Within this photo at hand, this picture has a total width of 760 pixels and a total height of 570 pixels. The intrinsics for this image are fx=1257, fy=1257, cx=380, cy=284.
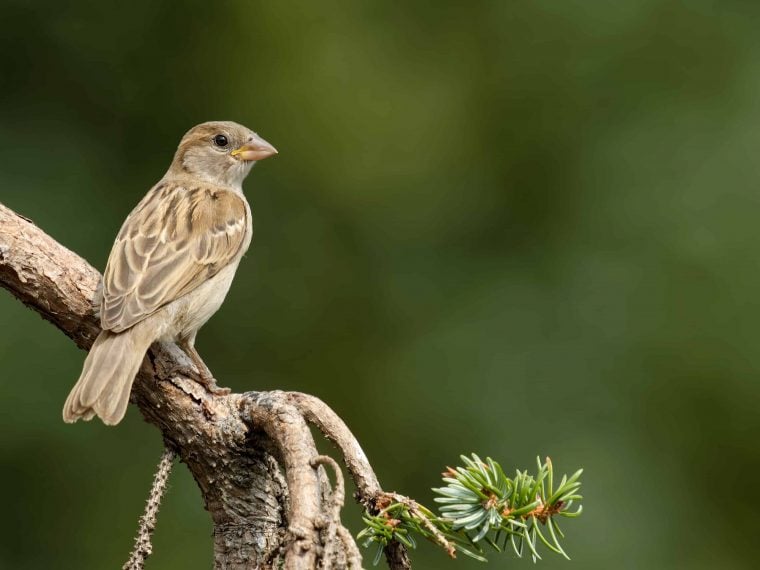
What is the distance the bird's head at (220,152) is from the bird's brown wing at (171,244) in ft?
0.90

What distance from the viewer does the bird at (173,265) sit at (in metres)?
3.20

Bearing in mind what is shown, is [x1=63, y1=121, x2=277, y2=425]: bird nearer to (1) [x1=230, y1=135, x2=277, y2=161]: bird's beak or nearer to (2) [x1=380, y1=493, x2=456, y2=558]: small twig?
(1) [x1=230, y1=135, x2=277, y2=161]: bird's beak

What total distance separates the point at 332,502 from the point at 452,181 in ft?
14.3

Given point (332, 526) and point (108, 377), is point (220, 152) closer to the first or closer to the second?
point (108, 377)

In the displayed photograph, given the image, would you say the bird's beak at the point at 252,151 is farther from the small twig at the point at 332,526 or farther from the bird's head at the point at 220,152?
the small twig at the point at 332,526

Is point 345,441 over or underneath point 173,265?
underneath

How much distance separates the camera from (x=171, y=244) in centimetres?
413

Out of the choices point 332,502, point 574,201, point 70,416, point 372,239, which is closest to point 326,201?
point 372,239

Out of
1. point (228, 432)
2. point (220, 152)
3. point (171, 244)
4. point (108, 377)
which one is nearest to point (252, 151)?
point (220, 152)

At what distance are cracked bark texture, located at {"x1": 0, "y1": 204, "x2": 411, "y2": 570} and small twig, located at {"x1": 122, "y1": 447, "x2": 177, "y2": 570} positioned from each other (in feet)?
0.49

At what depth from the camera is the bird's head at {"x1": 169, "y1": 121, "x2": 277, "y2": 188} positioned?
4.97 metres

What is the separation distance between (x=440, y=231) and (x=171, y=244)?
90.8 inches

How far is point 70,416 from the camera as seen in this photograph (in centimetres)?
324

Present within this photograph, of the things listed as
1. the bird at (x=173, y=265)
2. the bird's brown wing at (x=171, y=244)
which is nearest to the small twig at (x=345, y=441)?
the bird at (x=173, y=265)
